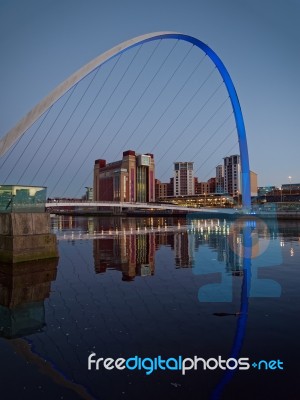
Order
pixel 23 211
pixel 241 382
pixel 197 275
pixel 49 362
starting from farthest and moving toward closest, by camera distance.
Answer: pixel 23 211
pixel 197 275
pixel 49 362
pixel 241 382

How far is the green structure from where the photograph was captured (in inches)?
497

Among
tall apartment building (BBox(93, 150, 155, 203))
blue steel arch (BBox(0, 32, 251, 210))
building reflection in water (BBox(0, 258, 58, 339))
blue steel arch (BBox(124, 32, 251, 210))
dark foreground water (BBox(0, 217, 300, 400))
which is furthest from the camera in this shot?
tall apartment building (BBox(93, 150, 155, 203))

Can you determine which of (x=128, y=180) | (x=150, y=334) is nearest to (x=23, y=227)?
(x=150, y=334)

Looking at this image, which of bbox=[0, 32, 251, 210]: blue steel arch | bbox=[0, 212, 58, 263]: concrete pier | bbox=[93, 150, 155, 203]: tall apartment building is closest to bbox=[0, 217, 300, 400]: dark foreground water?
bbox=[0, 212, 58, 263]: concrete pier

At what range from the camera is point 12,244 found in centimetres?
1250

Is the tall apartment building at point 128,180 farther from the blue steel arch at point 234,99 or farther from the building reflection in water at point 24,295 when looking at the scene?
the building reflection in water at point 24,295

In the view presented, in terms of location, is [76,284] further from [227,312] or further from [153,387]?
[153,387]

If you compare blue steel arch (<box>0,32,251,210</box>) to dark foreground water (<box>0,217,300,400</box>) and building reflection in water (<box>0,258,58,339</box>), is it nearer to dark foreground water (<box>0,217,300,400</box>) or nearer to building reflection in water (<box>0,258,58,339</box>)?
building reflection in water (<box>0,258,58,339</box>)

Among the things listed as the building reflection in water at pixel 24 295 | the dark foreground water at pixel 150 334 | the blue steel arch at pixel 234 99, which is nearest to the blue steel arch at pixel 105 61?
the blue steel arch at pixel 234 99

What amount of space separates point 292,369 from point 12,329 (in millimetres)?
4808

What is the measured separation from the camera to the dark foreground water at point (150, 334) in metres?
4.23

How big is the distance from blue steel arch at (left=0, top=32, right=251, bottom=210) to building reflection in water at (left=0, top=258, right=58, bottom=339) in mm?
18294

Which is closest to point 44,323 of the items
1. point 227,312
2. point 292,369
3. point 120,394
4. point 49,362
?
point 49,362

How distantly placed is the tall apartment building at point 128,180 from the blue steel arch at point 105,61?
128758mm
